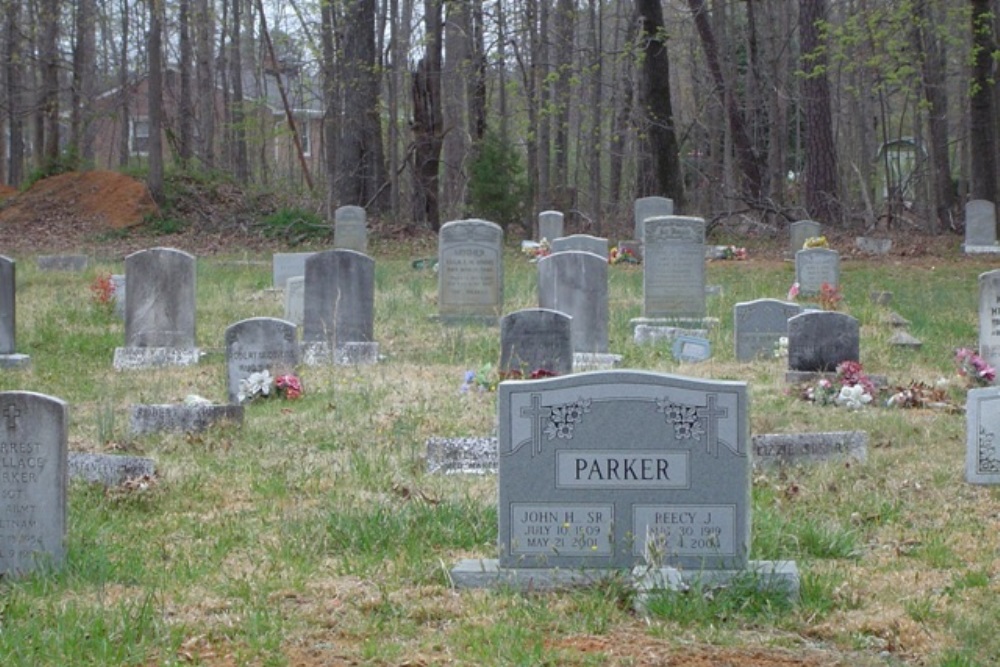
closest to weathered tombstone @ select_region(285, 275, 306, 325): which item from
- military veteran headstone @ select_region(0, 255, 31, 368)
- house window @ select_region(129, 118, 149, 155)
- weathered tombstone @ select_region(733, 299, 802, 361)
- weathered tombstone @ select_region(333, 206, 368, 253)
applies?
military veteran headstone @ select_region(0, 255, 31, 368)

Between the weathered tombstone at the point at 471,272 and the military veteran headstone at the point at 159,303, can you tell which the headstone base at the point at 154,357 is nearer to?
the military veteran headstone at the point at 159,303

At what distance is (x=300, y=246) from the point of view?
3139cm

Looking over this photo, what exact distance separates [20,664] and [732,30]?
→ 1501 inches

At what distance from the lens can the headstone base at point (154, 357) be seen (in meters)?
15.0

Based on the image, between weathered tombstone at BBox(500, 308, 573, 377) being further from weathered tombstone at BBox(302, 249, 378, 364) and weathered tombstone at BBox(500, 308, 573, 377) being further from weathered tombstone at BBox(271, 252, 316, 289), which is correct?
weathered tombstone at BBox(271, 252, 316, 289)

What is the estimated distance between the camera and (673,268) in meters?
17.3

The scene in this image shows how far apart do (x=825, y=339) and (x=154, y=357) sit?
21.4 ft

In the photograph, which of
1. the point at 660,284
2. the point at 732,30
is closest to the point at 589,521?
the point at 660,284

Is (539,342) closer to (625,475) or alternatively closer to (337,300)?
(337,300)

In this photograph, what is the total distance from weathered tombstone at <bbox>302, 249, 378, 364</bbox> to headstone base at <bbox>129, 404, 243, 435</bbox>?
4.22 m

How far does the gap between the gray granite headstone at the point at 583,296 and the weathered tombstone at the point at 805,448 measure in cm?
568

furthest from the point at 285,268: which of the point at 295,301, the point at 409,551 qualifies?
the point at 409,551

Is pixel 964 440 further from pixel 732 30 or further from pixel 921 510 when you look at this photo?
pixel 732 30

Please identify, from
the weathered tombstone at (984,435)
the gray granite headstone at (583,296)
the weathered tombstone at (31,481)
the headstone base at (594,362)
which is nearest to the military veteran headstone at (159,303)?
the gray granite headstone at (583,296)
